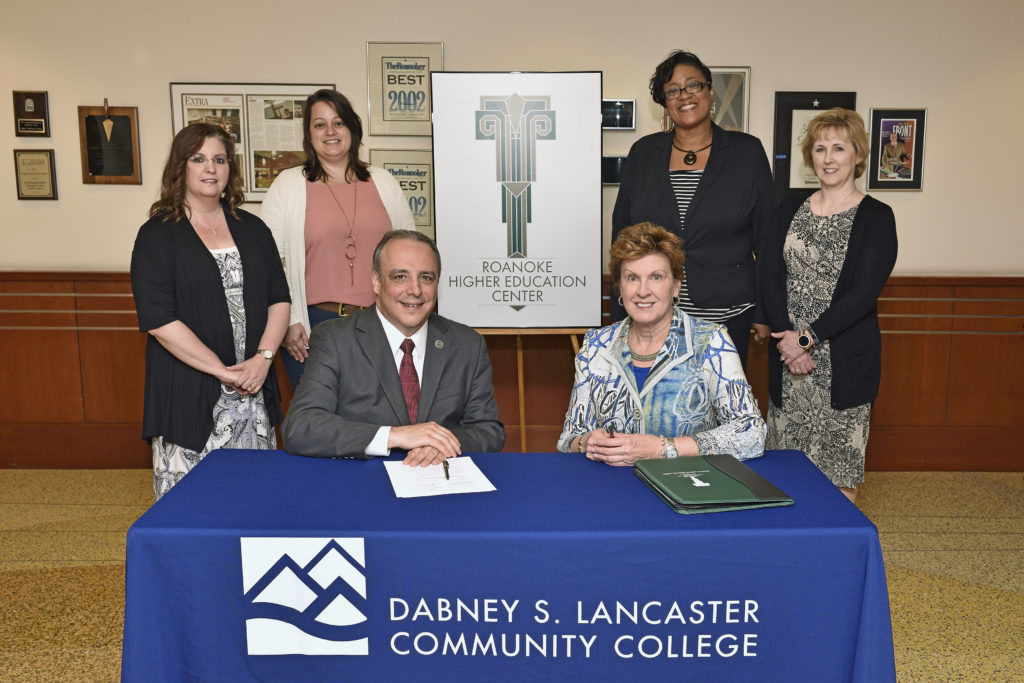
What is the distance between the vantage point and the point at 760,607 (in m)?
1.41

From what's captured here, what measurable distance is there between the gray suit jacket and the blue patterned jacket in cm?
26

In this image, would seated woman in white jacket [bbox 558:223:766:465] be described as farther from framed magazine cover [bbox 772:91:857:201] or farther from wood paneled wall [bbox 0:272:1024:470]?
framed magazine cover [bbox 772:91:857:201]

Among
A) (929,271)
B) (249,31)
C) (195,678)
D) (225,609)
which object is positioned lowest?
(195,678)

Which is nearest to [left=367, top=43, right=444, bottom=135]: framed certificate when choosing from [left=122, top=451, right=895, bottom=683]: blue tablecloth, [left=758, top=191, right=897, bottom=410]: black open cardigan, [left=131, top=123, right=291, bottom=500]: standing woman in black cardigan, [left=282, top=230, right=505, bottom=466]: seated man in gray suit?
[left=131, top=123, right=291, bottom=500]: standing woman in black cardigan

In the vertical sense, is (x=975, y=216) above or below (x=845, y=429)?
above

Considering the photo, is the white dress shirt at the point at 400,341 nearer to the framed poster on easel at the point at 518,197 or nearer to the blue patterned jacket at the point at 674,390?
the blue patterned jacket at the point at 674,390

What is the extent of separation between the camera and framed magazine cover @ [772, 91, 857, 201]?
4.16 metres

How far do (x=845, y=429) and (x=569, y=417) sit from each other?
118cm

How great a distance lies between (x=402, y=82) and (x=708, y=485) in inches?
126

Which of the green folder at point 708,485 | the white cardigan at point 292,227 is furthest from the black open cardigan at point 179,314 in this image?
the green folder at point 708,485

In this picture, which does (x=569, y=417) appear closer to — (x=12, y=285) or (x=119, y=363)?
(x=119, y=363)

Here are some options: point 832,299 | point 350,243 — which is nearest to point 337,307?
point 350,243

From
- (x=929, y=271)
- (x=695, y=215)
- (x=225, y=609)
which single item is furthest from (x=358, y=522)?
(x=929, y=271)

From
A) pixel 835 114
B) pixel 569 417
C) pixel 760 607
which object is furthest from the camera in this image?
pixel 835 114
